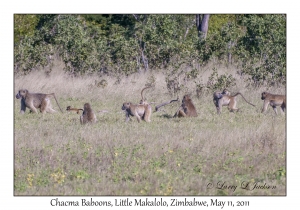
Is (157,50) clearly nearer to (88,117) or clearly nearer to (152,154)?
(88,117)

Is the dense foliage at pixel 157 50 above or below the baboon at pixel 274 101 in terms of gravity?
above

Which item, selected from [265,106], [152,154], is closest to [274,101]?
[265,106]

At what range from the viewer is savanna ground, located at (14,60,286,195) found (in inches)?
341

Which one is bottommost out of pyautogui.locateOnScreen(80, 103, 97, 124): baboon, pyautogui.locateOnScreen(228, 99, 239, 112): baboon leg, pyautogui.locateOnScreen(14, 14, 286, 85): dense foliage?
pyautogui.locateOnScreen(80, 103, 97, 124): baboon

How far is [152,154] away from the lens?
405 inches

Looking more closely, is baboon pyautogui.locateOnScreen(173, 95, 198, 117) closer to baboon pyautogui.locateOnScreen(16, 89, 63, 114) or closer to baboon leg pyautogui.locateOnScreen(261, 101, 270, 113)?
baboon leg pyautogui.locateOnScreen(261, 101, 270, 113)

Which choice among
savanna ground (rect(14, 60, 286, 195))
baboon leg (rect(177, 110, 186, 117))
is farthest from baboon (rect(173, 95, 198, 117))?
savanna ground (rect(14, 60, 286, 195))

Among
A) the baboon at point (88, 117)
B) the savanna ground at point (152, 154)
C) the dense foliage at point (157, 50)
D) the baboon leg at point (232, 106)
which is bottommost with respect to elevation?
the savanna ground at point (152, 154)

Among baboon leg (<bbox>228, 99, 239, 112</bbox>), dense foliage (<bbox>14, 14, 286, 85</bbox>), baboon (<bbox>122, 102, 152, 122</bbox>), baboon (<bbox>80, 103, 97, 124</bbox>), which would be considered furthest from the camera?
dense foliage (<bbox>14, 14, 286, 85</bbox>)

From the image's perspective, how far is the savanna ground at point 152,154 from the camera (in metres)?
8.66

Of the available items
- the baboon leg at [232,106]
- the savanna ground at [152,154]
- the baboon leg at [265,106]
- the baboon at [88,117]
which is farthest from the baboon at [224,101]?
the baboon at [88,117]

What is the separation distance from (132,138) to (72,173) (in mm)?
2665

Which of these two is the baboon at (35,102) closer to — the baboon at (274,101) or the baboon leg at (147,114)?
the baboon leg at (147,114)
